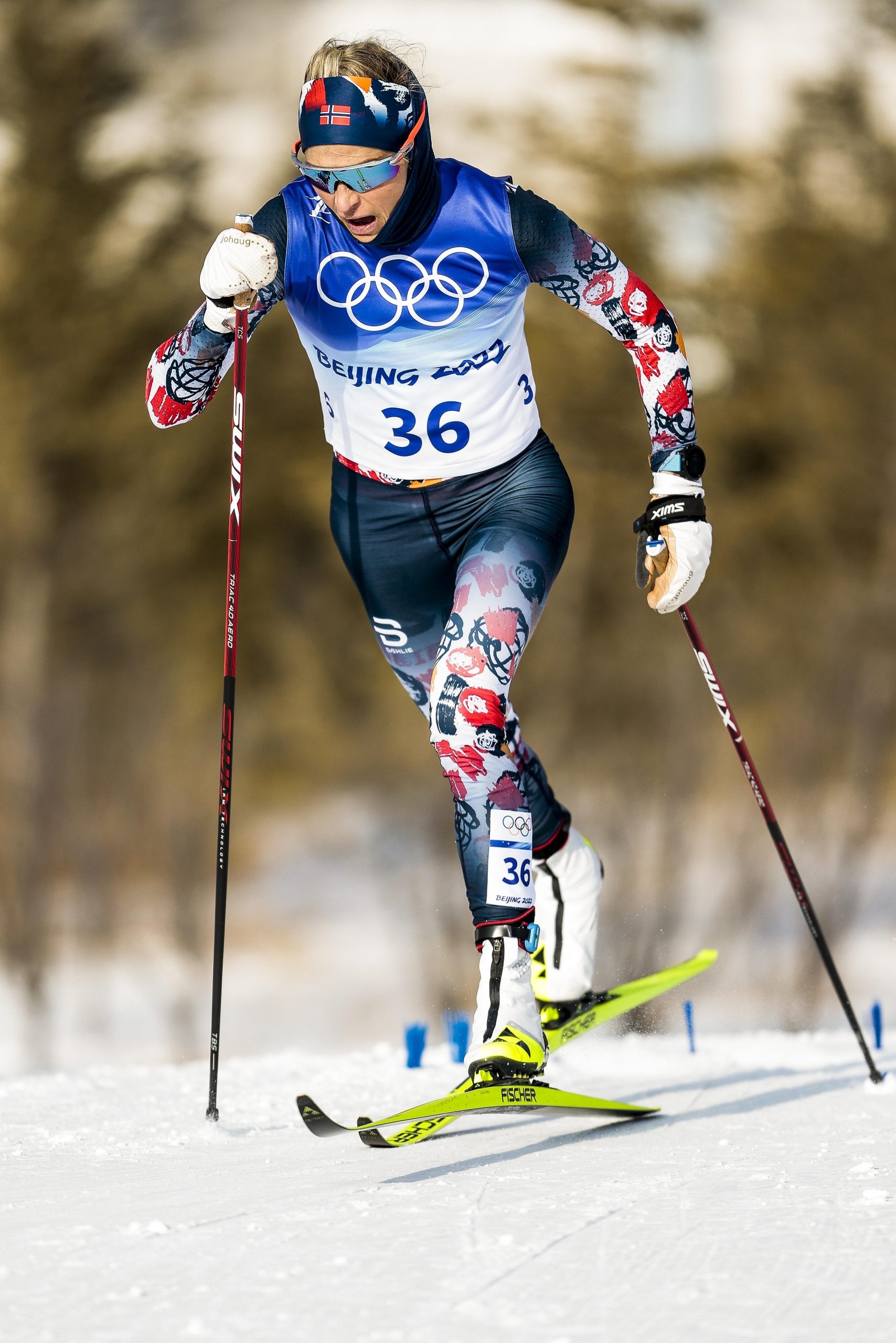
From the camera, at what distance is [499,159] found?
22578mm

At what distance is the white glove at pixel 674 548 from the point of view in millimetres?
3412

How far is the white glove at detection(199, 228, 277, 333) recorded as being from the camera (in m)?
3.22

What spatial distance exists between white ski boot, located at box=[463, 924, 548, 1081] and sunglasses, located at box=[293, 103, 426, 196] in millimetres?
1708

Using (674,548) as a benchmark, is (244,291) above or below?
above

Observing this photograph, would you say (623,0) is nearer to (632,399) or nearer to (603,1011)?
(632,399)

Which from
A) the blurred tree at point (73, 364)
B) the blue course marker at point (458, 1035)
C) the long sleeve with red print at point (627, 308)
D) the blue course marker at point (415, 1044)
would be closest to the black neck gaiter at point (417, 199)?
the long sleeve with red print at point (627, 308)

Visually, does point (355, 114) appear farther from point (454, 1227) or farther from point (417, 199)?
point (454, 1227)

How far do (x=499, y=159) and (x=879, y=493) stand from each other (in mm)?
8130

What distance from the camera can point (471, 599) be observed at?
325 cm

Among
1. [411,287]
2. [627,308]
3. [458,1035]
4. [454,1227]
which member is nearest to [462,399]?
[411,287]

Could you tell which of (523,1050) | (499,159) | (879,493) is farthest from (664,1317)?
(499,159)

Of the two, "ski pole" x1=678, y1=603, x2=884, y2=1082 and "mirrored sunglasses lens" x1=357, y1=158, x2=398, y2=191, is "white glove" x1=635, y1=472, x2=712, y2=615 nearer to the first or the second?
"ski pole" x1=678, y1=603, x2=884, y2=1082

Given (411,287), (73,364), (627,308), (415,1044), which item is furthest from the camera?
(73,364)

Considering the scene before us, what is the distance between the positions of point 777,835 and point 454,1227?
2.12 meters
